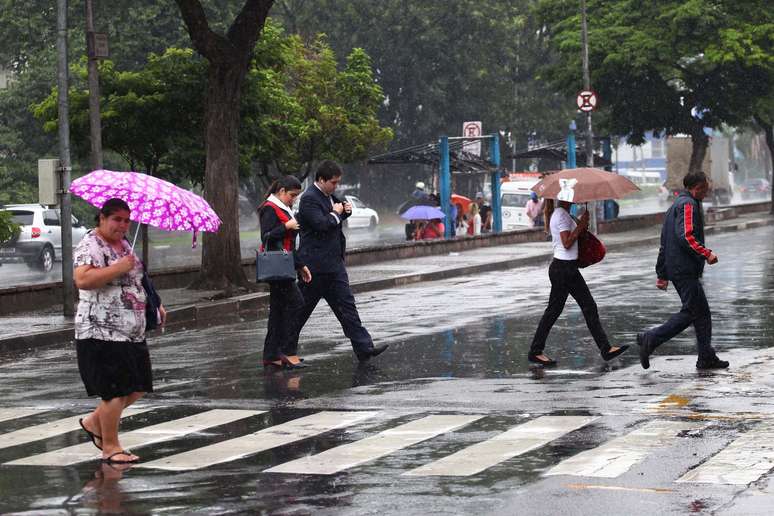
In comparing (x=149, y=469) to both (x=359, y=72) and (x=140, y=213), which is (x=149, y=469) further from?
(x=359, y=72)

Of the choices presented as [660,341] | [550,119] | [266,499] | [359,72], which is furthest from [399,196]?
[266,499]

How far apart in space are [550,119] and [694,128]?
25338mm

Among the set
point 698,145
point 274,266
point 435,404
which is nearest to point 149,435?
point 435,404

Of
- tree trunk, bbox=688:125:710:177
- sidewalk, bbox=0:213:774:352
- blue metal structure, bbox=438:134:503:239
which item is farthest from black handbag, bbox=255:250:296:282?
tree trunk, bbox=688:125:710:177

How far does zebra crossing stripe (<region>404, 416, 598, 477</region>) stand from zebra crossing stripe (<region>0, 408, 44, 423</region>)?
4.07m

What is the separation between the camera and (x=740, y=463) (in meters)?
9.08

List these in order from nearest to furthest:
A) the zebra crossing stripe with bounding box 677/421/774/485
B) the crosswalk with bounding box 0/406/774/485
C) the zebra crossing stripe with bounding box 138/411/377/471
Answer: the zebra crossing stripe with bounding box 677/421/774/485 → the crosswalk with bounding box 0/406/774/485 → the zebra crossing stripe with bounding box 138/411/377/471

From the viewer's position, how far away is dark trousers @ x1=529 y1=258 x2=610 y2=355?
47.4 ft

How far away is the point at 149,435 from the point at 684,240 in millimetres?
5293

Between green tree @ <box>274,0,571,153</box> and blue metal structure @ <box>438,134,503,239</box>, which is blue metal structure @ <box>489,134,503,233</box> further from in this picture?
green tree @ <box>274,0,571,153</box>

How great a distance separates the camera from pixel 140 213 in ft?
36.1

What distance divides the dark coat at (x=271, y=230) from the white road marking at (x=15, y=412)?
9.84 ft

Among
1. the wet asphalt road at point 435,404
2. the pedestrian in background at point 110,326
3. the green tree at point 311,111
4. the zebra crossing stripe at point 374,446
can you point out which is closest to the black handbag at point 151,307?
the pedestrian in background at point 110,326

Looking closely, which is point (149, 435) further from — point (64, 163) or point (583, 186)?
point (64, 163)
